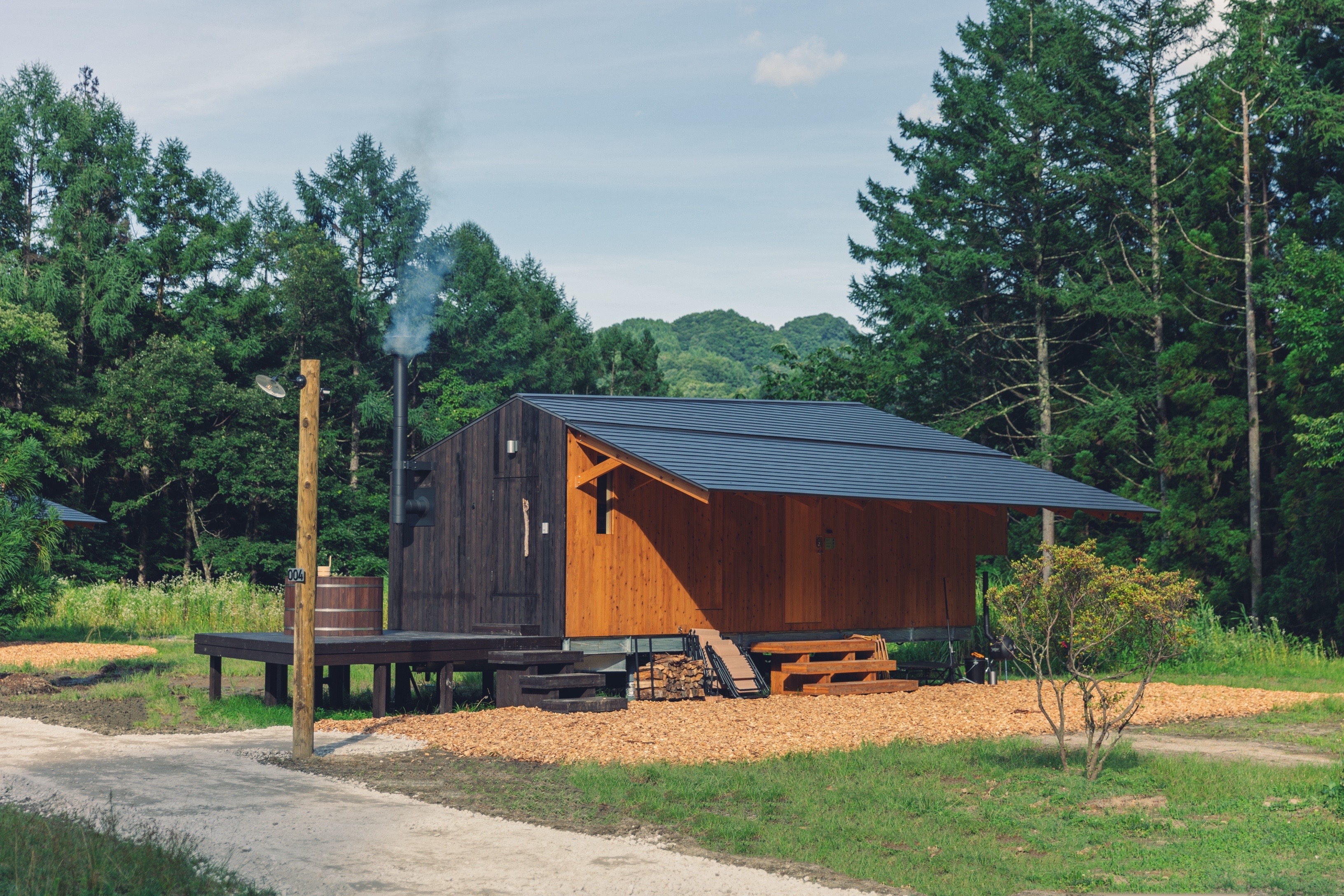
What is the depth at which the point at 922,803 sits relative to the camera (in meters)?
8.54

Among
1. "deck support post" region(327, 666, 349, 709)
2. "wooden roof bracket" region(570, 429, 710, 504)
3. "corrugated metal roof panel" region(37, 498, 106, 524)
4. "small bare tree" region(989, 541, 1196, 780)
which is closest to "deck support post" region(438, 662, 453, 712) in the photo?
"deck support post" region(327, 666, 349, 709)

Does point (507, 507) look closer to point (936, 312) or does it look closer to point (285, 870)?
point (285, 870)

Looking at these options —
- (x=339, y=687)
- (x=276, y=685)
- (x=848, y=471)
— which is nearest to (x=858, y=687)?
(x=848, y=471)

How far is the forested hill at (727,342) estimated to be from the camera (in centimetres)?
7712

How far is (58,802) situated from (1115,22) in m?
30.9

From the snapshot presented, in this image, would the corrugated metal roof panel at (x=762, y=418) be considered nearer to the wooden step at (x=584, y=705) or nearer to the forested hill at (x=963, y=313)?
the wooden step at (x=584, y=705)

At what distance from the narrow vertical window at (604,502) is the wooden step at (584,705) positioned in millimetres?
2718

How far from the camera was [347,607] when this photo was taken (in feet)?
46.1

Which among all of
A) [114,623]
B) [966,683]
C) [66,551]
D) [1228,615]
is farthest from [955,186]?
[66,551]

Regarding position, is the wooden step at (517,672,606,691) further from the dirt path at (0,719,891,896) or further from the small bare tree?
the small bare tree

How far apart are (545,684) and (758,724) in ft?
8.66

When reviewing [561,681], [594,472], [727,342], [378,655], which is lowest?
[561,681]

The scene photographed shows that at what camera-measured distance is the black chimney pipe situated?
16.8 metres

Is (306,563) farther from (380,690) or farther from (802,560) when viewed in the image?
(802,560)
